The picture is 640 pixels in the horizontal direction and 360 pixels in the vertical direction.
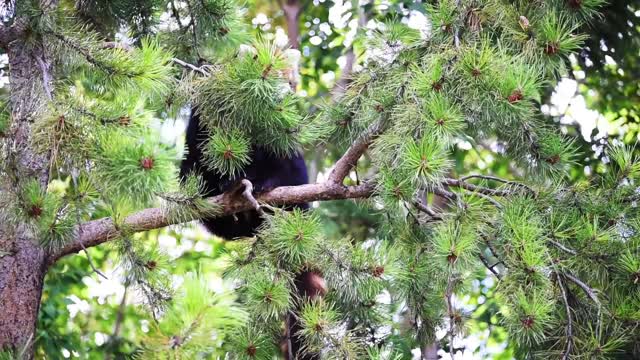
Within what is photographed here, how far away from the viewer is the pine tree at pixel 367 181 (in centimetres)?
210

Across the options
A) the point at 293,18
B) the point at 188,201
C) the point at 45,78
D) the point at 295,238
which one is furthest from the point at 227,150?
the point at 293,18

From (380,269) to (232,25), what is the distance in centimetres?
130

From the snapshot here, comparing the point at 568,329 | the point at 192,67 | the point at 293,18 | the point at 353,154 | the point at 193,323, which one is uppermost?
the point at 193,323

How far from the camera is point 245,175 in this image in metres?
3.10

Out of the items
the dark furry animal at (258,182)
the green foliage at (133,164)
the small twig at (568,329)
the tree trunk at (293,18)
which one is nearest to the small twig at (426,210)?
the dark furry animal at (258,182)

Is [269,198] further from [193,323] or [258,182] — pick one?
[193,323]

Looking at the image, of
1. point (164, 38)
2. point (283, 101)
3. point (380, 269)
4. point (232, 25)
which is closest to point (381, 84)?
point (283, 101)

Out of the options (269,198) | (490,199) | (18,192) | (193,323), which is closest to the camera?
(193,323)

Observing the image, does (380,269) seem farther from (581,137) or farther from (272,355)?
(581,137)

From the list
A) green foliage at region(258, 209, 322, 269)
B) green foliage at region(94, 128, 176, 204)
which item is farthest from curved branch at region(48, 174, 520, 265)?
green foliage at region(94, 128, 176, 204)

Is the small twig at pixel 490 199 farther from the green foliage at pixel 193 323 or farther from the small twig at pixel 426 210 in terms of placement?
the green foliage at pixel 193 323

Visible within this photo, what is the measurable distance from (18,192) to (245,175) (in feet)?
3.45

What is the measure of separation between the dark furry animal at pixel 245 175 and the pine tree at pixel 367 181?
0.26 metres

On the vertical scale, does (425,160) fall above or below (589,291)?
above
